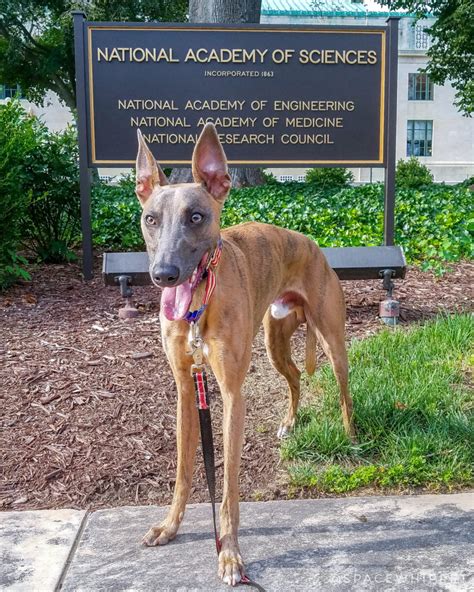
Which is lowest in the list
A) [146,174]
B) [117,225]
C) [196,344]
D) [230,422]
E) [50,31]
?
[230,422]

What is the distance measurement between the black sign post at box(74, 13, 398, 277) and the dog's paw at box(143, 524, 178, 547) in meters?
5.27

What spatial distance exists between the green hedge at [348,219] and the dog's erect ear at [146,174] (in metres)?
5.97

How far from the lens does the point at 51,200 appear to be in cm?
863

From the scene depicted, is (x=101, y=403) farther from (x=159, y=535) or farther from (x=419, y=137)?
(x=419, y=137)

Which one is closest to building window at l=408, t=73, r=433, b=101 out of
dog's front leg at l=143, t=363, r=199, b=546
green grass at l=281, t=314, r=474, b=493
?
green grass at l=281, t=314, r=474, b=493

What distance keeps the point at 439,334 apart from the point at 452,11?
20.7 m

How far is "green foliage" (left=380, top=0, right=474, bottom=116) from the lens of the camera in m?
22.0

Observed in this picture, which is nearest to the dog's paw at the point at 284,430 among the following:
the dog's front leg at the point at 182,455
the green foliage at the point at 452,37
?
the dog's front leg at the point at 182,455

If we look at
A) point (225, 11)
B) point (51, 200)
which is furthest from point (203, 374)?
point (225, 11)

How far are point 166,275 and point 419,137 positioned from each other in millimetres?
52569

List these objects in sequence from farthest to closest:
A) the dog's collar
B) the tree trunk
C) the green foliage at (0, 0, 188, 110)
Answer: the green foliage at (0, 0, 188, 110)
the tree trunk
the dog's collar

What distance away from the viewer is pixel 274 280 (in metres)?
3.94

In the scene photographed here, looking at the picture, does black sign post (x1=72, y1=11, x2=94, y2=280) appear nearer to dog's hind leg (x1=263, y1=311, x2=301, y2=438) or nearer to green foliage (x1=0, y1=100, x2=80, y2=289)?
green foliage (x1=0, y1=100, x2=80, y2=289)

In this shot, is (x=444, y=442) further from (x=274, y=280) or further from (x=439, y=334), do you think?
(x=439, y=334)
